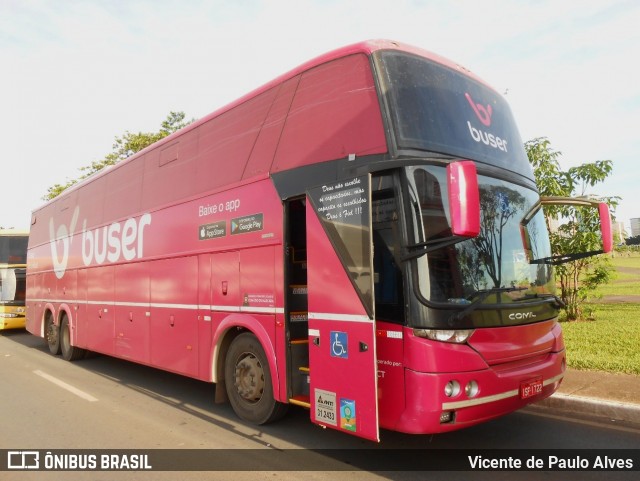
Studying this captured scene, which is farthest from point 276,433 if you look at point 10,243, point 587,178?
point 10,243

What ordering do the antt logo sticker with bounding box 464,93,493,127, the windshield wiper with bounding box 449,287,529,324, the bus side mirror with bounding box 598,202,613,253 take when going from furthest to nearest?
1. the bus side mirror with bounding box 598,202,613,253
2. the antt logo sticker with bounding box 464,93,493,127
3. the windshield wiper with bounding box 449,287,529,324

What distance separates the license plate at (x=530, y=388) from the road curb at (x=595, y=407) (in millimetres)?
1805

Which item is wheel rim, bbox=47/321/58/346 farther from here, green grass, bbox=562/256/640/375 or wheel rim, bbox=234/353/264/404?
green grass, bbox=562/256/640/375

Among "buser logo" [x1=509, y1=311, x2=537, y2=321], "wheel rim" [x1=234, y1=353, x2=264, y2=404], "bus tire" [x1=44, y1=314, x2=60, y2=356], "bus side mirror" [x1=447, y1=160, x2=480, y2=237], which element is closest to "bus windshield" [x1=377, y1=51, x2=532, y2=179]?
"bus side mirror" [x1=447, y1=160, x2=480, y2=237]

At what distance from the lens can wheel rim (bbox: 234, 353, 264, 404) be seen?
18.8 feet

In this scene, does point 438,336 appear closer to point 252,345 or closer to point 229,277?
point 252,345

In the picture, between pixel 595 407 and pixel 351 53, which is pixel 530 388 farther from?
pixel 351 53

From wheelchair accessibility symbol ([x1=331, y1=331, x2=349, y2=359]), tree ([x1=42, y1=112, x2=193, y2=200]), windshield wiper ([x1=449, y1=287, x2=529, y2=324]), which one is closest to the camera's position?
windshield wiper ([x1=449, y1=287, x2=529, y2=324])

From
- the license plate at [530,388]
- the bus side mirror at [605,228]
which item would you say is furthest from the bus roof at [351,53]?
the license plate at [530,388]

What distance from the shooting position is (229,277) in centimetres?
609

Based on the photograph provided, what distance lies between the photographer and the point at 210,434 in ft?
18.4

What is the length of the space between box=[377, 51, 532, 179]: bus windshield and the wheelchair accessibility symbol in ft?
5.66

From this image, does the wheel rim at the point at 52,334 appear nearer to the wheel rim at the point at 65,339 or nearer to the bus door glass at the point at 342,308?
the wheel rim at the point at 65,339

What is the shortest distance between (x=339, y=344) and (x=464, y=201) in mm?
1715
